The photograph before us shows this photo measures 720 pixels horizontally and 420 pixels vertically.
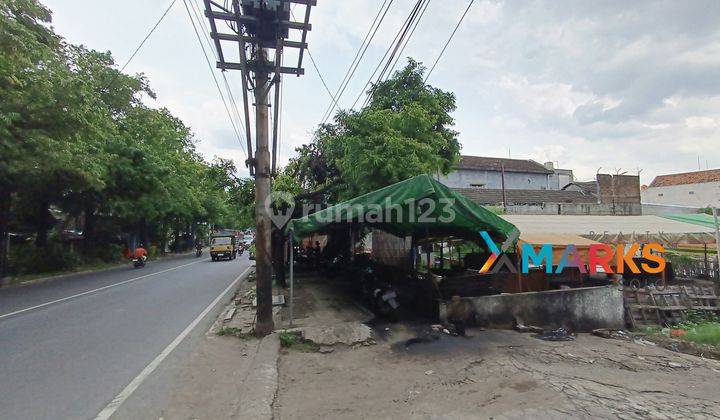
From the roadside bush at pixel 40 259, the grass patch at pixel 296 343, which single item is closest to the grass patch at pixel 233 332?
the grass patch at pixel 296 343

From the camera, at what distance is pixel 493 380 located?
5.26 m

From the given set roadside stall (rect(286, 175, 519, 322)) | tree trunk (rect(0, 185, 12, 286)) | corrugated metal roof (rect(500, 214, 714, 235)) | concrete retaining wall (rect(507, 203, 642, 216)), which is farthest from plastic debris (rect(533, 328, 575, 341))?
tree trunk (rect(0, 185, 12, 286))

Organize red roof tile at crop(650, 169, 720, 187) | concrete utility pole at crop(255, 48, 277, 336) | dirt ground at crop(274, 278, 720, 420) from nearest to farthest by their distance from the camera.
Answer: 1. dirt ground at crop(274, 278, 720, 420)
2. concrete utility pole at crop(255, 48, 277, 336)
3. red roof tile at crop(650, 169, 720, 187)

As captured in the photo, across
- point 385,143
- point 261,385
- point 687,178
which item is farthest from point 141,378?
point 687,178

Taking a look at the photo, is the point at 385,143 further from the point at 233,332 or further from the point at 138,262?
the point at 138,262

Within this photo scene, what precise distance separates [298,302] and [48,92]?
9.73m

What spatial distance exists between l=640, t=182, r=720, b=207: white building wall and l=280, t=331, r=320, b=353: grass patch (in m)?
41.8

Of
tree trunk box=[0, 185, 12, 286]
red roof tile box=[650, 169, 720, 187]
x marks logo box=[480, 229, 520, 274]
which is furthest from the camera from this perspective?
red roof tile box=[650, 169, 720, 187]

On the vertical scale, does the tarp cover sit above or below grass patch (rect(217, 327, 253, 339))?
above

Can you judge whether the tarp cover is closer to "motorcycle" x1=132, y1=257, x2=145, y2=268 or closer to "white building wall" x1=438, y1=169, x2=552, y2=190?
"motorcycle" x1=132, y1=257, x2=145, y2=268

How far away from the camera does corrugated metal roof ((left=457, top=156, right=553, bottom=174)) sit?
36.6 meters

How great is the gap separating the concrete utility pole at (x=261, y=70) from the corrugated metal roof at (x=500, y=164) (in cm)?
2915

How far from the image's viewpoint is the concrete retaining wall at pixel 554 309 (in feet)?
26.5

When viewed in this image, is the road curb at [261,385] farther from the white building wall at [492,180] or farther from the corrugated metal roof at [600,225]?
the white building wall at [492,180]
